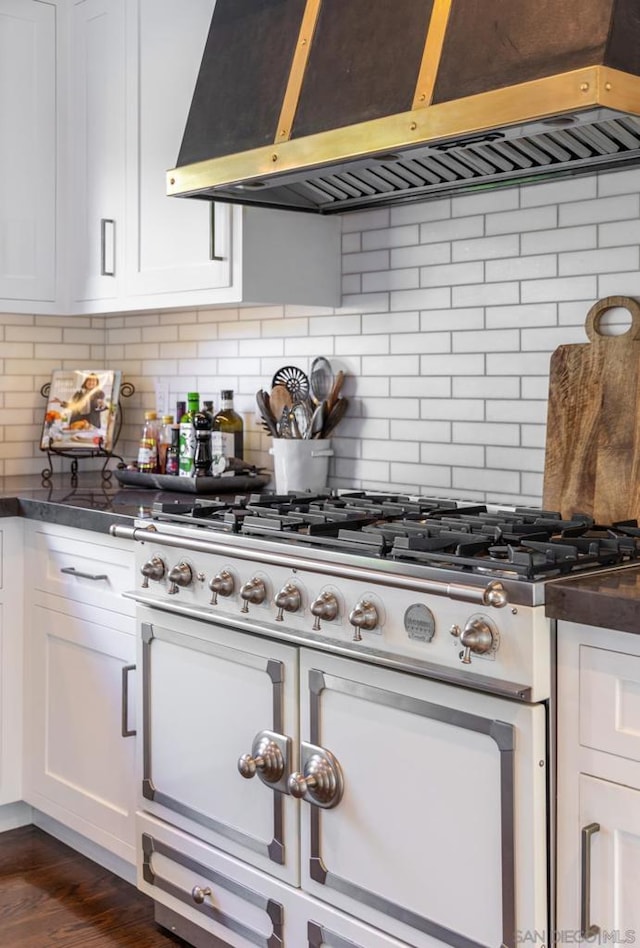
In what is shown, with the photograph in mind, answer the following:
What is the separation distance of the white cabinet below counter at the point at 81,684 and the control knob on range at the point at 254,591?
0.61 m

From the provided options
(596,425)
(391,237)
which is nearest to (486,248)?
(391,237)

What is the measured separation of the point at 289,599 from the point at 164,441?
1.63 metres

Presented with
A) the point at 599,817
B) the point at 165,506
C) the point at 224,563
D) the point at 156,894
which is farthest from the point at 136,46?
the point at 599,817

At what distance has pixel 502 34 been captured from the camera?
6.52 feet

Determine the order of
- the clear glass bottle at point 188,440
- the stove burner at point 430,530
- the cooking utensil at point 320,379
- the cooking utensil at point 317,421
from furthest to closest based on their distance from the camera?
the clear glass bottle at point 188,440
the cooking utensil at point 320,379
the cooking utensil at point 317,421
the stove burner at point 430,530

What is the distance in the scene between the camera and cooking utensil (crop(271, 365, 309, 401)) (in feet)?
10.3

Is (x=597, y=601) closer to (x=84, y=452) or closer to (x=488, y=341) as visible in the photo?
(x=488, y=341)

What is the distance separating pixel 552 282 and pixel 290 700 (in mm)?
1148

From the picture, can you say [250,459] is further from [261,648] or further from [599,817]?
[599,817]


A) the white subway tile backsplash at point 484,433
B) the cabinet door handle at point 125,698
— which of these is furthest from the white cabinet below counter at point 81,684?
the white subway tile backsplash at point 484,433

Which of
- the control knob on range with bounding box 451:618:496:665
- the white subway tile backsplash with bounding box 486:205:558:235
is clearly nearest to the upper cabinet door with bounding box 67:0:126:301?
the white subway tile backsplash with bounding box 486:205:558:235

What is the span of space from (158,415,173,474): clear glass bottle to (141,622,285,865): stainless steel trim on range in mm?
1014

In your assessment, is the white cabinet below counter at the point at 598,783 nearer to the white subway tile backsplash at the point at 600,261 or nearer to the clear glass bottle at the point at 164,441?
the white subway tile backsplash at the point at 600,261

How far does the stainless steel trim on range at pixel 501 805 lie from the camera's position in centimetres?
171
